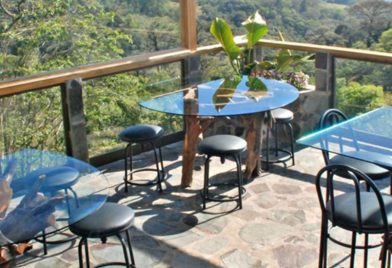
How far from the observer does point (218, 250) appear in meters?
3.99

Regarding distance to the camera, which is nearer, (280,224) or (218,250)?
(218,250)

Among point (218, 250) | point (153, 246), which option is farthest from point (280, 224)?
point (153, 246)

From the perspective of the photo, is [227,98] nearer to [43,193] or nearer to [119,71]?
[119,71]

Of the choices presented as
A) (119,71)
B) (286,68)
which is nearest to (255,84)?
(286,68)

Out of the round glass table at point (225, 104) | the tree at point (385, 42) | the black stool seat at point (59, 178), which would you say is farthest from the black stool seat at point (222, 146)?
the tree at point (385, 42)

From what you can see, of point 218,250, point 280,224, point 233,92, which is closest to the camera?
point 218,250

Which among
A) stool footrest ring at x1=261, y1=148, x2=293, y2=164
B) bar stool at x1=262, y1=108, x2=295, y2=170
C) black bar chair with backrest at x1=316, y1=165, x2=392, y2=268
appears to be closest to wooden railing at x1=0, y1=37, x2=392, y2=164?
bar stool at x1=262, y1=108, x2=295, y2=170

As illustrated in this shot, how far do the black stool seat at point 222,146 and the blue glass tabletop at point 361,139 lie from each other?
0.86m

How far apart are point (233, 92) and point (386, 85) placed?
1596mm

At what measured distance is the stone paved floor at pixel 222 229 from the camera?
12.7 ft

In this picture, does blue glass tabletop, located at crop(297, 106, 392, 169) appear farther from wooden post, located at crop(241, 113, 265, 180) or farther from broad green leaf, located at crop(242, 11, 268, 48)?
broad green leaf, located at crop(242, 11, 268, 48)

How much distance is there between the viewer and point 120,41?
568cm

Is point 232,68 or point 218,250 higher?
point 232,68

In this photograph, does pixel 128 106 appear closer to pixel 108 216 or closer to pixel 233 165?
pixel 233 165
